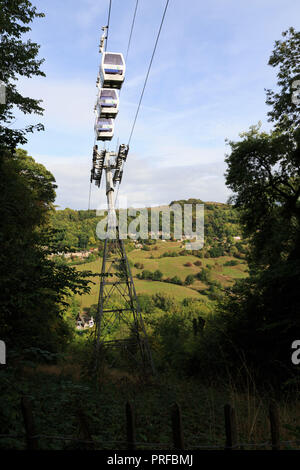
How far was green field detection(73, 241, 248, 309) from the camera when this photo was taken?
92062 millimetres

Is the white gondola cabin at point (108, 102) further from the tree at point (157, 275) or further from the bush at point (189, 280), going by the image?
the bush at point (189, 280)

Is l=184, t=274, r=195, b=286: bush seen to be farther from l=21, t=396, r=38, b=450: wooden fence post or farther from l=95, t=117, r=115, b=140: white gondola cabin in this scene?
l=21, t=396, r=38, b=450: wooden fence post

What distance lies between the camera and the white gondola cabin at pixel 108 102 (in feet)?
47.6

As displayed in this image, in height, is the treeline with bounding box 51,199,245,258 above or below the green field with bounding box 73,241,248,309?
above

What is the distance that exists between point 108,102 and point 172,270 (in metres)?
95.6

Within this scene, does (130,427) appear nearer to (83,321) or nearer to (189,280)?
(83,321)

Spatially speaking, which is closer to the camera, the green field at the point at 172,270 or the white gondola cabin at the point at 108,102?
the white gondola cabin at the point at 108,102

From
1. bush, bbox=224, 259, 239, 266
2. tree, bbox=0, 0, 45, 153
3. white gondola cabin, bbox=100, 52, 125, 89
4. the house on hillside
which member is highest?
bush, bbox=224, 259, 239, 266

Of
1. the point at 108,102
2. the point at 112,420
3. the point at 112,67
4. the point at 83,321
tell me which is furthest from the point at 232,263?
the point at 112,420

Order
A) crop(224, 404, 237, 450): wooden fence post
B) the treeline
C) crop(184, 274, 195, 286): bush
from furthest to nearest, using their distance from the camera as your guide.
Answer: crop(184, 274, 195, 286): bush
the treeline
crop(224, 404, 237, 450): wooden fence post

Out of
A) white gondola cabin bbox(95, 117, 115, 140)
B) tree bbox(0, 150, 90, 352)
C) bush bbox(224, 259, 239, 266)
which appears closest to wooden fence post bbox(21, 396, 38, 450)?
tree bbox(0, 150, 90, 352)

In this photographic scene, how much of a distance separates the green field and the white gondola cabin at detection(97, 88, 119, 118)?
69.7m

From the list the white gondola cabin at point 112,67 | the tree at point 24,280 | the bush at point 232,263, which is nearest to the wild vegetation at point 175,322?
the tree at point 24,280
